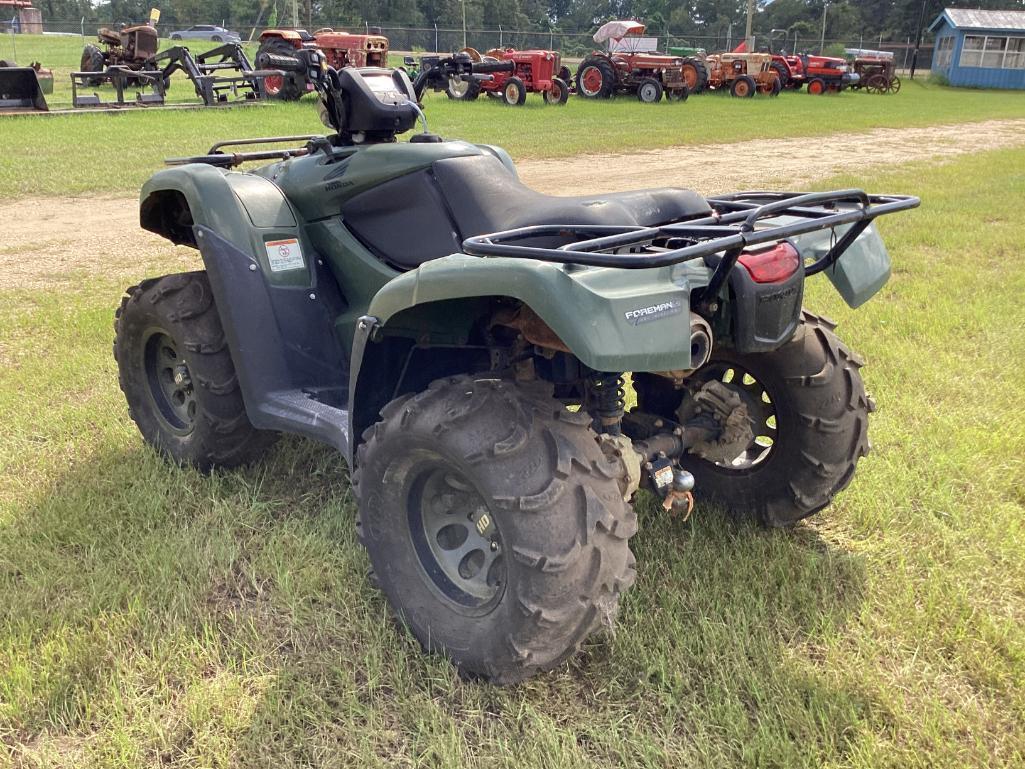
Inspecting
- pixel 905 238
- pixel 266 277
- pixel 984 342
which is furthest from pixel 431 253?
pixel 905 238

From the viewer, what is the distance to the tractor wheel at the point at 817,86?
3322 centimetres

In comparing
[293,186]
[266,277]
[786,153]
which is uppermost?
[293,186]

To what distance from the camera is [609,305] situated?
1974mm

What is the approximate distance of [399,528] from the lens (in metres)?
2.59

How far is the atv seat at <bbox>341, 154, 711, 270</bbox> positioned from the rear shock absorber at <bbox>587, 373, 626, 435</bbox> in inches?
16.6

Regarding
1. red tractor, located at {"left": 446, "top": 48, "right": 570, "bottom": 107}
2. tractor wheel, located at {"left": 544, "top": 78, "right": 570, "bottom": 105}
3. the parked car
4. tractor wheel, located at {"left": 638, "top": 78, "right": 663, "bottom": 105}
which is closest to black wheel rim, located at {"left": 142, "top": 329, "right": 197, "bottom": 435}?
red tractor, located at {"left": 446, "top": 48, "right": 570, "bottom": 107}

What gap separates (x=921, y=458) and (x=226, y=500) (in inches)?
109

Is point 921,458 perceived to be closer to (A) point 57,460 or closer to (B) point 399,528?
(B) point 399,528

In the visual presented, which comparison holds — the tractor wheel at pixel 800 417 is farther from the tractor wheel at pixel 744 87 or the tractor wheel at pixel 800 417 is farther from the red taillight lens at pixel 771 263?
the tractor wheel at pixel 744 87

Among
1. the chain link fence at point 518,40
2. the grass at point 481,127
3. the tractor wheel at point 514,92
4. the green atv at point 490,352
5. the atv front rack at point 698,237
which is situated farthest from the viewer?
the chain link fence at point 518,40

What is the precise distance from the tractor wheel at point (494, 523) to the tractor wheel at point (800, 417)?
92 centimetres

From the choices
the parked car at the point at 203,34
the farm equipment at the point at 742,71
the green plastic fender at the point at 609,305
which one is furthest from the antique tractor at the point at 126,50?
the parked car at the point at 203,34

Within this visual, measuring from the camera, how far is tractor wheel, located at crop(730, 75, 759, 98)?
29734 mm

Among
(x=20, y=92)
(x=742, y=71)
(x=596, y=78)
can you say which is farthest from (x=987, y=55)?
(x=20, y=92)
